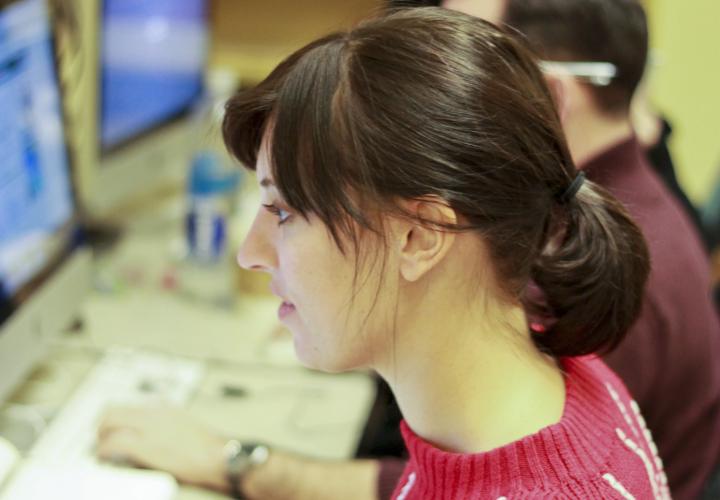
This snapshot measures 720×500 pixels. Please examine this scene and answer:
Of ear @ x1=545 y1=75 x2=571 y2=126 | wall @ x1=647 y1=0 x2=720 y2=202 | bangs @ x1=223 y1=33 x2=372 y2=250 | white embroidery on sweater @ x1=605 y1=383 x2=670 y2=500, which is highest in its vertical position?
bangs @ x1=223 y1=33 x2=372 y2=250

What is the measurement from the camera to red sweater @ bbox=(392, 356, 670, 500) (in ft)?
2.68

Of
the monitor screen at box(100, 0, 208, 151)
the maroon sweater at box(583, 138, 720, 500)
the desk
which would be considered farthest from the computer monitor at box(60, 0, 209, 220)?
the maroon sweater at box(583, 138, 720, 500)

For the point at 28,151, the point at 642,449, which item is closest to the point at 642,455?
the point at 642,449

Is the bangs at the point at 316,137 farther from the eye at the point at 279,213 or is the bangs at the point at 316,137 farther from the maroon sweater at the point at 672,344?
the maroon sweater at the point at 672,344

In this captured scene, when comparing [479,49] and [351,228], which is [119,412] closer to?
[351,228]

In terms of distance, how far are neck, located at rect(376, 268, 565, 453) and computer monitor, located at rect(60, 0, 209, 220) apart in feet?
2.88

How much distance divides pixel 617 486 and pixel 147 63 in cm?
134

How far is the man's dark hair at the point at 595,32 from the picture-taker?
1413 mm

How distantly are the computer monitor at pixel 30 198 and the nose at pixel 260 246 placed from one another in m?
0.45

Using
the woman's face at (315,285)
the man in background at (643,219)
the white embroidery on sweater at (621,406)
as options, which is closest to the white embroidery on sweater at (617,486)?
the white embroidery on sweater at (621,406)

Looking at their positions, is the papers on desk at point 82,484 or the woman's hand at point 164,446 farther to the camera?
the woman's hand at point 164,446

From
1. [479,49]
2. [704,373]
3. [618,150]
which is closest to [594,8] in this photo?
[618,150]

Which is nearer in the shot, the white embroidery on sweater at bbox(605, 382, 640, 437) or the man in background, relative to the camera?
the white embroidery on sweater at bbox(605, 382, 640, 437)

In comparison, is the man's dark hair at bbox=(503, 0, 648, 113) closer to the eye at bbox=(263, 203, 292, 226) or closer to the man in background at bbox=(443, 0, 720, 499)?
the man in background at bbox=(443, 0, 720, 499)
